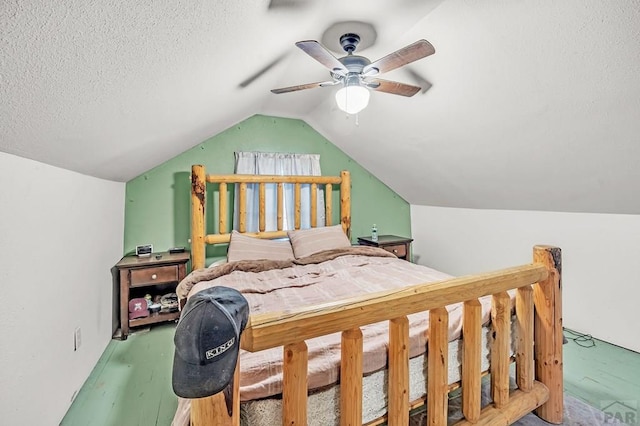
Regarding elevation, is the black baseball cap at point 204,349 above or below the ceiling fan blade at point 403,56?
below

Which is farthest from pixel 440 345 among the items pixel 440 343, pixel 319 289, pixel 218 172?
pixel 218 172

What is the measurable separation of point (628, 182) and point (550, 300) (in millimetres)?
1270

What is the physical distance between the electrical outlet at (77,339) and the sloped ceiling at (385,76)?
0.97 m

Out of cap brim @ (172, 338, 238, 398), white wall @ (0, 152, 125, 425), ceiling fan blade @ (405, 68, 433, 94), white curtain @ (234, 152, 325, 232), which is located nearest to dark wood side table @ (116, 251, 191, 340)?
white wall @ (0, 152, 125, 425)

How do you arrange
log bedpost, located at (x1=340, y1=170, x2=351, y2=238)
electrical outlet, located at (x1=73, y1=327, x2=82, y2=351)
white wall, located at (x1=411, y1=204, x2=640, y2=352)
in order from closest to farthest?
electrical outlet, located at (x1=73, y1=327, x2=82, y2=351)
white wall, located at (x1=411, y1=204, x2=640, y2=352)
log bedpost, located at (x1=340, y1=170, x2=351, y2=238)

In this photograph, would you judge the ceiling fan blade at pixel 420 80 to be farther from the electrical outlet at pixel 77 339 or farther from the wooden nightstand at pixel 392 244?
the electrical outlet at pixel 77 339

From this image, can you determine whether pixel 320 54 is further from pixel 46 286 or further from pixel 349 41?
pixel 46 286

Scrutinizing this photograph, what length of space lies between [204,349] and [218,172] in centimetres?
281

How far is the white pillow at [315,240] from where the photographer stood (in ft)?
9.41

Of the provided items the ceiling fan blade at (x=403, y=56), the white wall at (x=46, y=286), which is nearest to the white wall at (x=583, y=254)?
the ceiling fan blade at (x=403, y=56)

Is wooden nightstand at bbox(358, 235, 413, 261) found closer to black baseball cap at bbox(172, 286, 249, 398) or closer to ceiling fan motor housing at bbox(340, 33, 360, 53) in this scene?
ceiling fan motor housing at bbox(340, 33, 360, 53)

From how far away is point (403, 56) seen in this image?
56.1 inches

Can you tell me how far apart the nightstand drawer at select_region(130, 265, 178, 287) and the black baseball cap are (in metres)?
2.19

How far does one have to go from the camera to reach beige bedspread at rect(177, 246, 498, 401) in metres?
1.00
